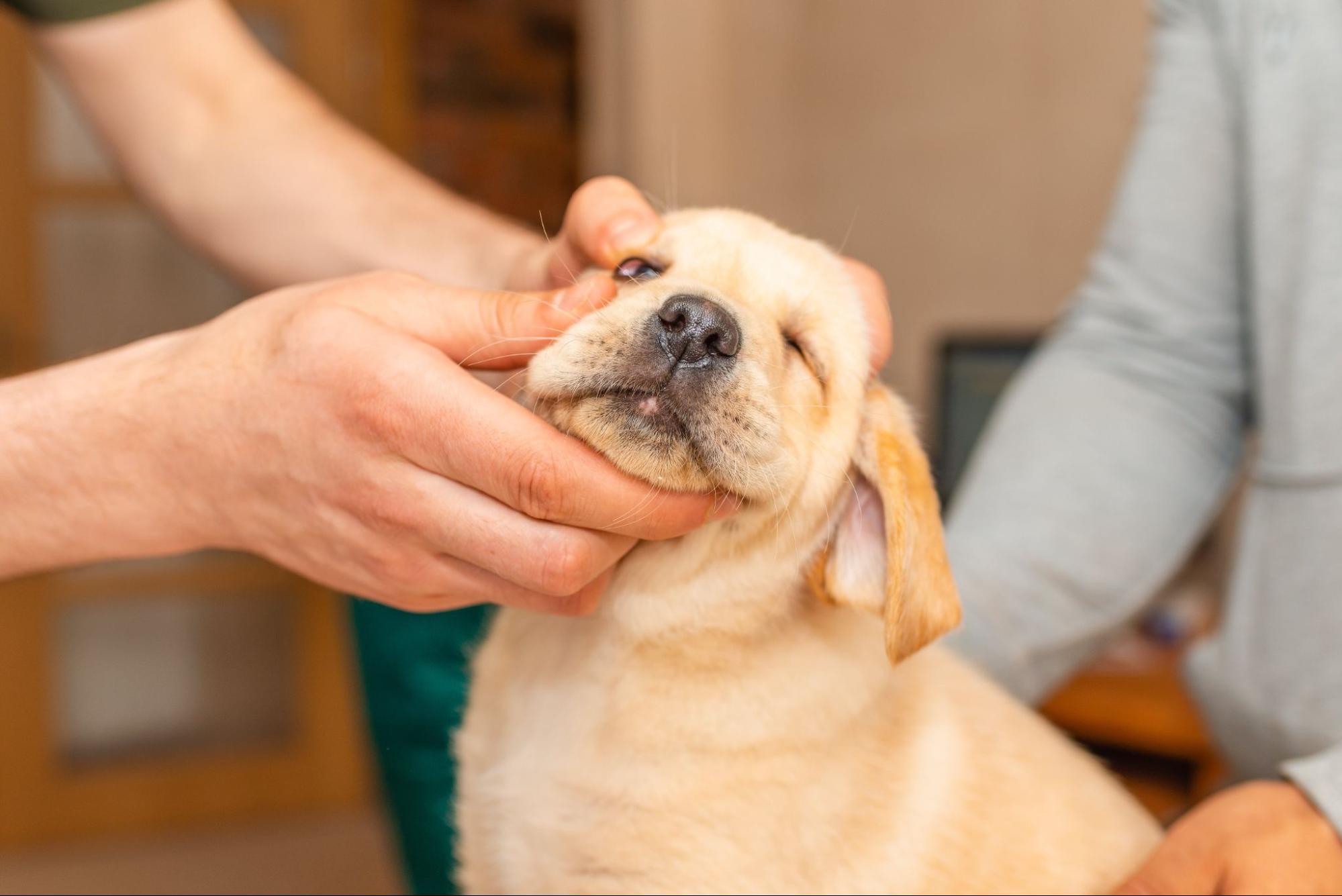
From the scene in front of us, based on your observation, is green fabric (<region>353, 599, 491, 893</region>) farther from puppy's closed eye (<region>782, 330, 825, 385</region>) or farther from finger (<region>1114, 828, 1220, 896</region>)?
finger (<region>1114, 828, 1220, 896</region>)

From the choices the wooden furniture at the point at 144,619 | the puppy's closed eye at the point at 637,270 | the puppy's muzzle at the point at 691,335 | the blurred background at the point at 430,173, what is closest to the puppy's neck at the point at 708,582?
the puppy's muzzle at the point at 691,335

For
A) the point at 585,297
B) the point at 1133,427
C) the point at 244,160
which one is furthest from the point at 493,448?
the point at 1133,427

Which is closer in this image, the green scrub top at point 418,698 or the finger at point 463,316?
the finger at point 463,316

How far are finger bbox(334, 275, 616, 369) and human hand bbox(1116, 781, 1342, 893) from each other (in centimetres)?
80

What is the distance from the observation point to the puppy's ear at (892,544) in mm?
1132

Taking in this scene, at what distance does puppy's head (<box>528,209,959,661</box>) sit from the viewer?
3.57ft

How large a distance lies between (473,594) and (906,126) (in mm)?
3735

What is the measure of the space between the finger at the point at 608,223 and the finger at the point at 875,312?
27cm

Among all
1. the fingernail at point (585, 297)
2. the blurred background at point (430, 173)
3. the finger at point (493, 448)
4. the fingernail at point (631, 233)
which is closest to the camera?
the finger at point (493, 448)

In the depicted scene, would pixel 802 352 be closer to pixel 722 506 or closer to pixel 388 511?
pixel 722 506

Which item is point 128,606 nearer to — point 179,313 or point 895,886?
point 179,313

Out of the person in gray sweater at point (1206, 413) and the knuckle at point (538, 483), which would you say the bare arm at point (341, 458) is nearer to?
the knuckle at point (538, 483)

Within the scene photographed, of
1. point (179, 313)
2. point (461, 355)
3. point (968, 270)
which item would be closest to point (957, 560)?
point (461, 355)

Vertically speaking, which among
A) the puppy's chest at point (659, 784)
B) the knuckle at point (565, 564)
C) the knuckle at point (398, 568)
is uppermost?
the knuckle at point (565, 564)
